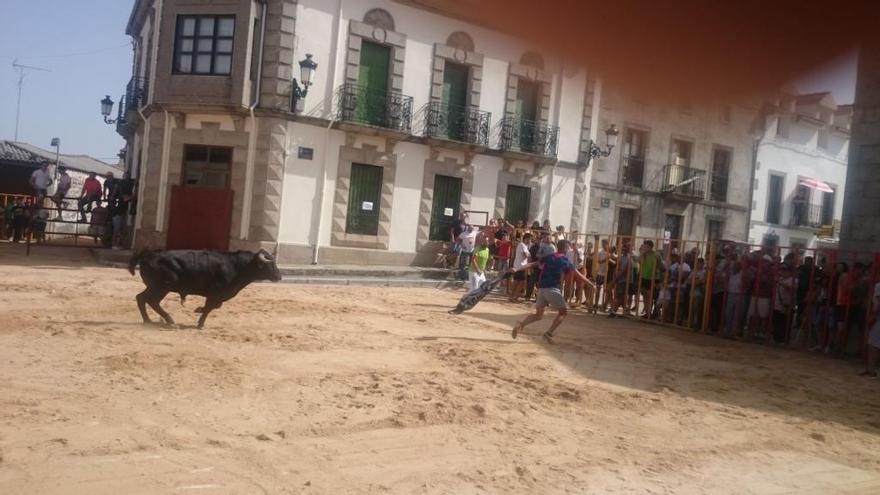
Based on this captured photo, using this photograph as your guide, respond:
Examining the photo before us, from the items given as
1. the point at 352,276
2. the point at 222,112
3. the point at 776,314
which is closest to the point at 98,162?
the point at 222,112

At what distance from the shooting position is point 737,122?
2.03m

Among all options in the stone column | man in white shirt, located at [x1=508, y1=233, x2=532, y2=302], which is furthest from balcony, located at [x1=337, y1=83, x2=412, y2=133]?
the stone column

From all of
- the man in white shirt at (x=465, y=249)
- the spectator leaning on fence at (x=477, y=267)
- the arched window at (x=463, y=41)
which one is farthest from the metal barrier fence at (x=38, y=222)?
the arched window at (x=463, y=41)

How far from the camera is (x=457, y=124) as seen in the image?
20672mm

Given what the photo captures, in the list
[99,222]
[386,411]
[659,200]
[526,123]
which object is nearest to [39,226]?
[99,222]

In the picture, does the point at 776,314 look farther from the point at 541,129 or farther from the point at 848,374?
the point at 541,129

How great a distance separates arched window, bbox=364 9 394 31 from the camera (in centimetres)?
1895

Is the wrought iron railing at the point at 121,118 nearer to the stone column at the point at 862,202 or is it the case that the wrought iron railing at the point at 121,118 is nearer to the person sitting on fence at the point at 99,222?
the person sitting on fence at the point at 99,222

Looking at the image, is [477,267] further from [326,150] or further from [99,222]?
[99,222]

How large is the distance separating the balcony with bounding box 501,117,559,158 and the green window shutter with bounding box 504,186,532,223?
1319mm

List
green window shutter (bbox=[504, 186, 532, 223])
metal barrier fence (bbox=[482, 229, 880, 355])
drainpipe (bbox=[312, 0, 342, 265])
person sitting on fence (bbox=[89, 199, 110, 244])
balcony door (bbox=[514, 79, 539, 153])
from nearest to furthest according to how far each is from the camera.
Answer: metal barrier fence (bbox=[482, 229, 880, 355])
drainpipe (bbox=[312, 0, 342, 265])
person sitting on fence (bbox=[89, 199, 110, 244])
balcony door (bbox=[514, 79, 539, 153])
green window shutter (bbox=[504, 186, 532, 223])

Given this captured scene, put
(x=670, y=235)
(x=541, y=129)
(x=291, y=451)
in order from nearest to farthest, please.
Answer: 1. (x=291, y=451)
2. (x=541, y=129)
3. (x=670, y=235)

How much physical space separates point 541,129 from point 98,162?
2954cm

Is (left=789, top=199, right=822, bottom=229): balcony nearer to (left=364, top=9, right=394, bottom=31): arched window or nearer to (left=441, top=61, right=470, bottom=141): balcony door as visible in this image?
(left=441, top=61, right=470, bottom=141): balcony door
